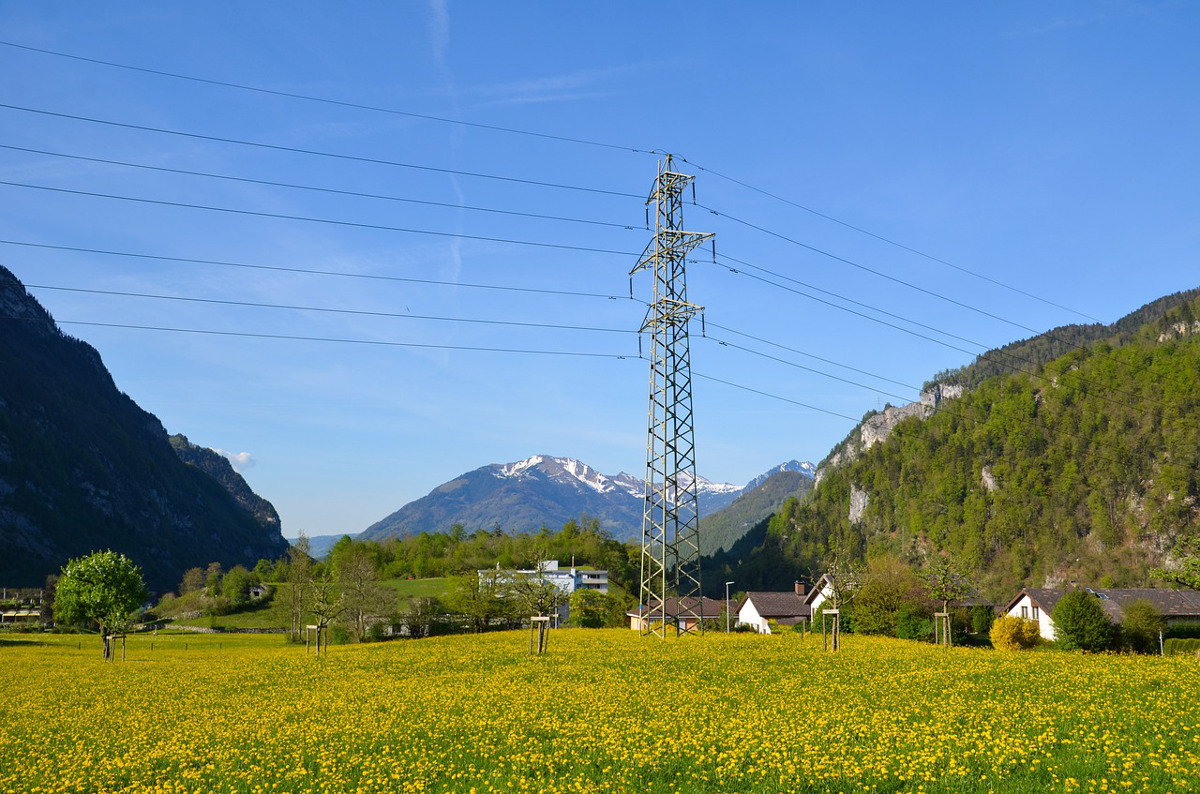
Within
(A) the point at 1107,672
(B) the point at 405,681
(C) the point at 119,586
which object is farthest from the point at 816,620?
(C) the point at 119,586

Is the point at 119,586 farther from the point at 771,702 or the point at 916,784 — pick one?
the point at 916,784

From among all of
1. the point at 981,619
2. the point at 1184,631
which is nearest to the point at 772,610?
the point at 981,619

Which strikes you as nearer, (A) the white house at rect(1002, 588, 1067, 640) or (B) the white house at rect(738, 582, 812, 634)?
(A) the white house at rect(1002, 588, 1067, 640)

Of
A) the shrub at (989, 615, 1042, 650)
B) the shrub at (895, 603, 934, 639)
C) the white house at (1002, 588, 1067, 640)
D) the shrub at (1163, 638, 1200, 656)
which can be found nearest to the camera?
the shrub at (989, 615, 1042, 650)

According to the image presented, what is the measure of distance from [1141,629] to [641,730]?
196 feet

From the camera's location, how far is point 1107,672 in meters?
32.8

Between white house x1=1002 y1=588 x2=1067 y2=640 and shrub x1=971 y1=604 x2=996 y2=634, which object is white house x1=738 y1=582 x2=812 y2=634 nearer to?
white house x1=1002 y1=588 x2=1067 y2=640

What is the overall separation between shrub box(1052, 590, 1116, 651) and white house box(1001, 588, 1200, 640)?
3664 centimetres

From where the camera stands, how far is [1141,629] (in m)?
63.8

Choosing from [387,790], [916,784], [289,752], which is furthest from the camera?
[289,752]

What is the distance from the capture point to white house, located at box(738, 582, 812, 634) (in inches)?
4766

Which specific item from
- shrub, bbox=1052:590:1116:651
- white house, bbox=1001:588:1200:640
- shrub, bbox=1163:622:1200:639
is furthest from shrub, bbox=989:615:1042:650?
white house, bbox=1001:588:1200:640

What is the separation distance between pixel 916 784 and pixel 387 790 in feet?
33.2

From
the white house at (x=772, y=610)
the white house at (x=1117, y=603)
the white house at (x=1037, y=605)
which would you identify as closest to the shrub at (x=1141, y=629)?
the white house at (x=1117, y=603)
